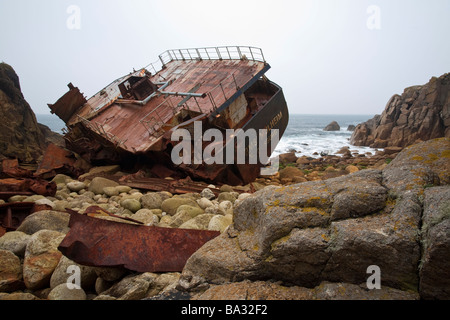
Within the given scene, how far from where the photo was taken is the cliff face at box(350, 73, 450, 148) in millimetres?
25641

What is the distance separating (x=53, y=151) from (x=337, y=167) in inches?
542

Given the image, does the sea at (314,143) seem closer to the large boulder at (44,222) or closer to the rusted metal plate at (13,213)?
the rusted metal plate at (13,213)

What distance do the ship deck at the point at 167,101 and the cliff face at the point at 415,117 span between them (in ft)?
69.7

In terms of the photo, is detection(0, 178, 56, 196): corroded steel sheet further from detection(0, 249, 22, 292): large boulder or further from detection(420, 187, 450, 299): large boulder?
detection(420, 187, 450, 299): large boulder

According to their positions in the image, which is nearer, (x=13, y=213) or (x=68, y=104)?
(x=13, y=213)

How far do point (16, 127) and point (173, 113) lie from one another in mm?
9381

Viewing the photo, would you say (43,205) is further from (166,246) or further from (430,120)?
(430,120)

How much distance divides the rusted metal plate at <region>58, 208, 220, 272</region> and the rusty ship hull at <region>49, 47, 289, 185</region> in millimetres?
5006

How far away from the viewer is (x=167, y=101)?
1007 centimetres

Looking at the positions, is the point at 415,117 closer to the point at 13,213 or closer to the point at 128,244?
the point at 128,244

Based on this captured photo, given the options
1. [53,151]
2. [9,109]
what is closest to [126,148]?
[53,151]

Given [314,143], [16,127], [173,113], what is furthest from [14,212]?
[314,143]
